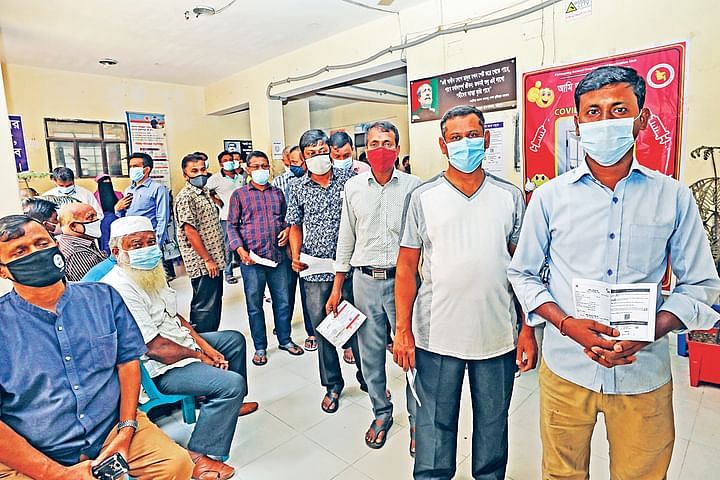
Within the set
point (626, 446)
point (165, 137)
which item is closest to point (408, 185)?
point (626, 446)

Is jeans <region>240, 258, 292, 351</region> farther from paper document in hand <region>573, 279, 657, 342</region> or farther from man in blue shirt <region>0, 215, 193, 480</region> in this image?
paper document in hand <region>573, 279, 657, 342</region>

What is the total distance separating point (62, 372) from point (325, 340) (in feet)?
4.25

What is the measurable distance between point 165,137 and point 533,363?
638 centimetres

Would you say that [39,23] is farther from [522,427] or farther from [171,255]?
Answer: [522,427]

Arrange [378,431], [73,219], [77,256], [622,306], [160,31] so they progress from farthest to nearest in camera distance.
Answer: [160,31] < [73,219] < [77,256] < [378,431] < [622,306]

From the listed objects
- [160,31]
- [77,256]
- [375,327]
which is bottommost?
[375,327]

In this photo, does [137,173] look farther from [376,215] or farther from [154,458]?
[154,458]

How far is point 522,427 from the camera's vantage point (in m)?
2.24

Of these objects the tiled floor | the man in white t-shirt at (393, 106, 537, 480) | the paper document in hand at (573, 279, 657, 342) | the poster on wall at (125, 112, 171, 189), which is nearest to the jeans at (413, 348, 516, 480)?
the man in white t-shirt at (393, 106, 537, 480)

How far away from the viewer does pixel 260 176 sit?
3.23 metres

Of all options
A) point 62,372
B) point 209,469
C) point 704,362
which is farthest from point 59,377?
point 704,362

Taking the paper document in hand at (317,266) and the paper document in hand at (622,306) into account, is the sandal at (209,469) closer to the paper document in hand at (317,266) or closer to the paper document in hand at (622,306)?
the paper document in hand at (317,266)

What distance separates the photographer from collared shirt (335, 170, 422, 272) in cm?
203

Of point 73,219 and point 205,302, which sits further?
point 205,302
